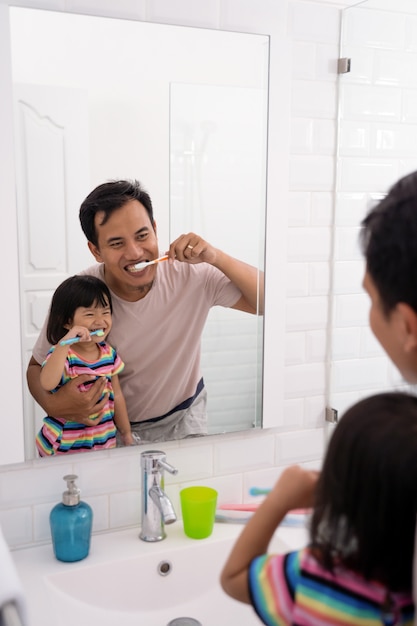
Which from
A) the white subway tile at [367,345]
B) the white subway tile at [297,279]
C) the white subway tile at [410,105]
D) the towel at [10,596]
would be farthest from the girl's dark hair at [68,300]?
the white subway tile at [410,105]

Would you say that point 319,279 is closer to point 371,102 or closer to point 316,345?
point 316,345

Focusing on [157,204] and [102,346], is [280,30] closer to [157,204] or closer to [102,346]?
[157,204]

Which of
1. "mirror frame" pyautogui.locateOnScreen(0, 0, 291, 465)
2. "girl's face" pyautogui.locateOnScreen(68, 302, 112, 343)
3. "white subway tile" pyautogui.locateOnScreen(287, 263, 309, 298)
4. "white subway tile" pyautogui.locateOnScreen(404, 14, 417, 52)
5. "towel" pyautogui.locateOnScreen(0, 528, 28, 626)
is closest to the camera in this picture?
"towel" pyautogui.locateOnScreen(0, 528, 28, 626)

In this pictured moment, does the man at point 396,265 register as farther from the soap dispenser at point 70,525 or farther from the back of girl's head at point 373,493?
the soap dispenser at point 70,525

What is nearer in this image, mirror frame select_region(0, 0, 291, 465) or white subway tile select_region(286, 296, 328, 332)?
mirror frame select_region(0, 0, 291, 465)

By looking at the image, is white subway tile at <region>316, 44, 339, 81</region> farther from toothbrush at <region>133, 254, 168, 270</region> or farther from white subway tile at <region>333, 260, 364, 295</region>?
toothbrush at <region>133, 254, 168, 270</region>

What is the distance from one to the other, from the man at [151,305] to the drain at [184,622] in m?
A: 0.35

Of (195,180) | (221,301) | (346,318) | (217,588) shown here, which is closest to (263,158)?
(195,180)

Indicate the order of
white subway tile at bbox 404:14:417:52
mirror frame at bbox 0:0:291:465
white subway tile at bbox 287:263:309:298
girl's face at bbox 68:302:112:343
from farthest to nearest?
white subway tile at bbox 287:263:309:298, white subway tile at bbox 404:14:417:52, girl's face at bbox 68:302:112:343, mirror frame at bbox 0:0:291:465

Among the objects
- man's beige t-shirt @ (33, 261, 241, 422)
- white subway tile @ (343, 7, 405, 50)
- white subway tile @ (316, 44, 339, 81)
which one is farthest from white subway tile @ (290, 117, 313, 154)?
man's beige t-shirt @ (33, 261, 241, 422)

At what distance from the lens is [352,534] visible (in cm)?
72

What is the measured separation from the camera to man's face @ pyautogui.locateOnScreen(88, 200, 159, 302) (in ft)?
4.33

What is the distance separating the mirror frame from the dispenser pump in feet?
0.35

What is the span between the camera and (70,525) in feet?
4.30
